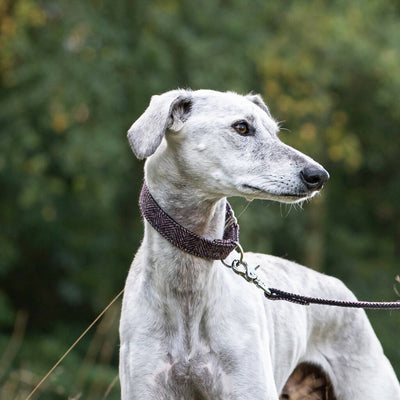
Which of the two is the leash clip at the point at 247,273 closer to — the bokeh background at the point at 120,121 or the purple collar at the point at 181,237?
the purple collar at the point at 181,237

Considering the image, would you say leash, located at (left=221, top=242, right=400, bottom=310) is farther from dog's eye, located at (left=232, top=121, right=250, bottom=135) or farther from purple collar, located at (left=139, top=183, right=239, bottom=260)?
dog's eye, located at (left=232, top=121, right=250, bottom=135)

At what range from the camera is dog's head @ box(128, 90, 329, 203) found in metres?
3.42

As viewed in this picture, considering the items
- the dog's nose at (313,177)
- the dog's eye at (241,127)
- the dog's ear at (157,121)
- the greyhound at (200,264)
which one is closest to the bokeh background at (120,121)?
the greyhound at (200,264)

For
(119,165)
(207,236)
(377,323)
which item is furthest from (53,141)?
(207,236)

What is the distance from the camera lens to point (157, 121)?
348 cm

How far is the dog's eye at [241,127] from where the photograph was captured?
11.8ft

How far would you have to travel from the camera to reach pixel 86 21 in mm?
12531

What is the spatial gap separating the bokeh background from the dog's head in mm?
8002

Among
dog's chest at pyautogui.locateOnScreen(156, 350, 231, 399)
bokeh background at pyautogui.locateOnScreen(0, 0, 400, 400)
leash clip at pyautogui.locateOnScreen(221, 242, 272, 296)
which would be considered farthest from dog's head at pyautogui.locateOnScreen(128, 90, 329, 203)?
bokeh background at pyautogui.locateOnScreen(0, 0, 400, 400)

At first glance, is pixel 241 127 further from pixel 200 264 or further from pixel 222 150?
pixel 200 264

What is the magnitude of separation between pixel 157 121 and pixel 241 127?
413mm

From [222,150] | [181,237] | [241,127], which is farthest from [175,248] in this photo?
[241,127]

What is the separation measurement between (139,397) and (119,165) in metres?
9.70

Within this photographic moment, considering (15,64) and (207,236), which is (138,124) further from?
(15,64)
